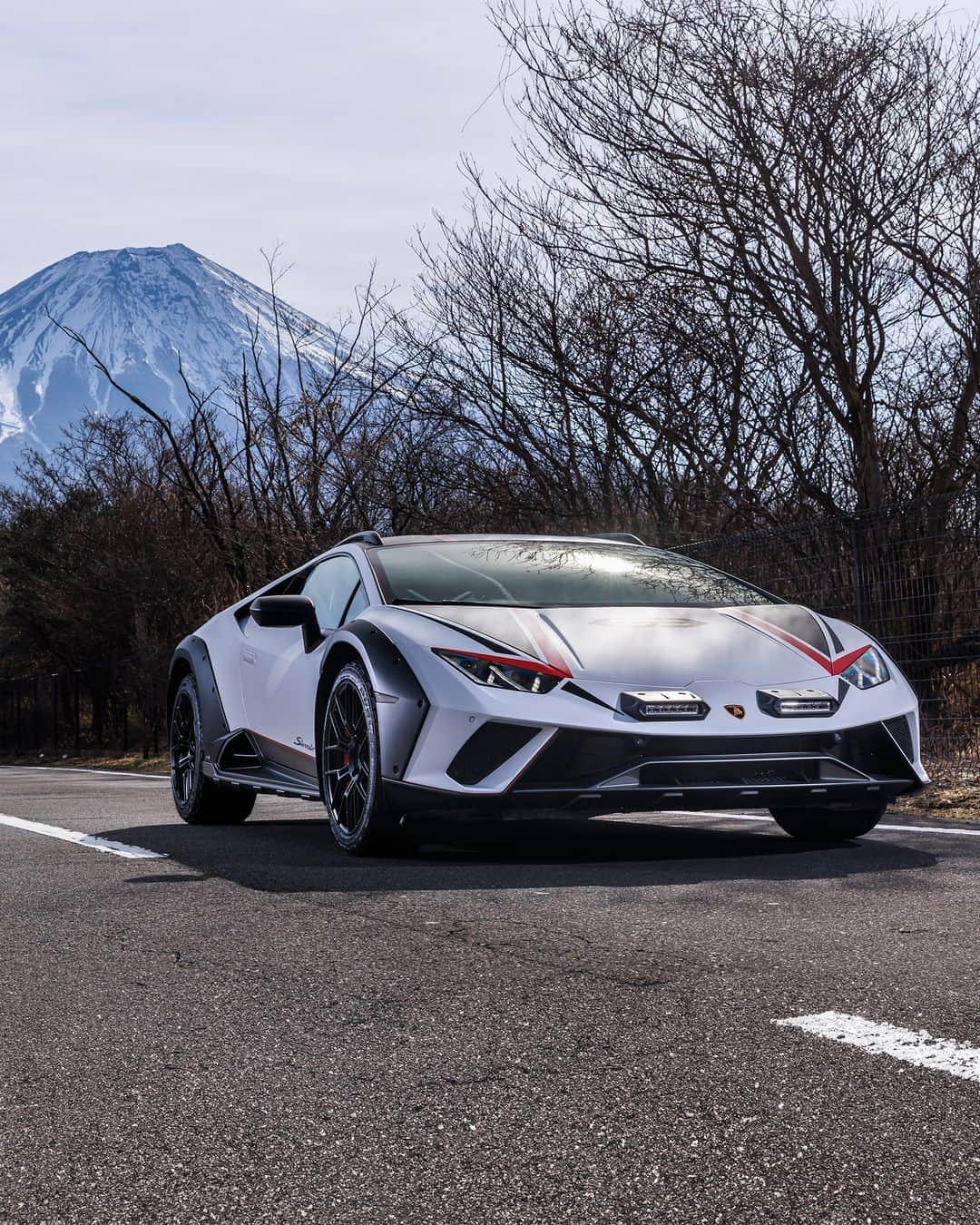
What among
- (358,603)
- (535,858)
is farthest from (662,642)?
(358,603)

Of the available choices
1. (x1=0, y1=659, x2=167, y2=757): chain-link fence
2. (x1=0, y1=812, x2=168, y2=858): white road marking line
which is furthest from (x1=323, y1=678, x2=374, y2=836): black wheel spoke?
(x1=0, y1=659, x2=167, y2=757): chain-link fence

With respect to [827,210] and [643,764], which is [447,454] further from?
[643,764]

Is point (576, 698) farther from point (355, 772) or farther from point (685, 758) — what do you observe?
point (355, 772)

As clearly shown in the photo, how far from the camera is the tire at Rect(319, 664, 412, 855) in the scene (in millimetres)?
5840

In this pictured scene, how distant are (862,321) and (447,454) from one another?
5980 mm

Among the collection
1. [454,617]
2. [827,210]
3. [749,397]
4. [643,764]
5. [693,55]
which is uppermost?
[693,55]

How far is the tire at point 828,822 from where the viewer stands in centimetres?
639

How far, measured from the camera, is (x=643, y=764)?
5.46 meters

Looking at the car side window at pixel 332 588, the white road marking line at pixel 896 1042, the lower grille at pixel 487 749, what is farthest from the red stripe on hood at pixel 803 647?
the white road marking line at pixel 896 1042

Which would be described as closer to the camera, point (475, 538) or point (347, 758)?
point (347, 758)

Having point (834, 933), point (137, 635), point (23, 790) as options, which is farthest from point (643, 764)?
point (137, 635)

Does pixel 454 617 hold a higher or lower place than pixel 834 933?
higher

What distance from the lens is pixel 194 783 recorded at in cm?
840

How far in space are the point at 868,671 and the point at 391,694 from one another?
1884mm
